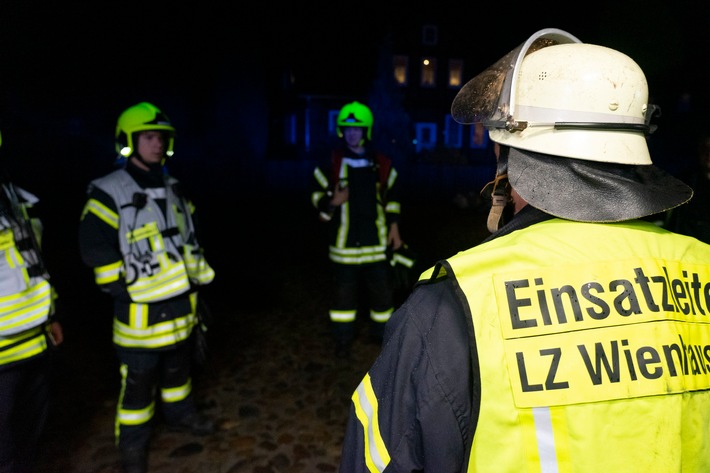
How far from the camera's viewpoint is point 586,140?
1247 millimetres

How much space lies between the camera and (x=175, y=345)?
3.12 meters

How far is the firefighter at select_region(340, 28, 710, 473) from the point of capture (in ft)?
3.44

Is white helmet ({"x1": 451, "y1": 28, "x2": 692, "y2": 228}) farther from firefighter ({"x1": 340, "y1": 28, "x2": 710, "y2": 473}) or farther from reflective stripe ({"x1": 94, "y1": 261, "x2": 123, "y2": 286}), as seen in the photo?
reflective stripe ({"x1": 94, "y1": 261, "x2": 123, "y2": 286})

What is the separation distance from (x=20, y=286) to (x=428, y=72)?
1142 inches

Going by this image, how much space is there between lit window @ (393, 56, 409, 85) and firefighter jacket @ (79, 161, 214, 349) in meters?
27.0

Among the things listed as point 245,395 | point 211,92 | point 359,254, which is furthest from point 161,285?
point 211,92

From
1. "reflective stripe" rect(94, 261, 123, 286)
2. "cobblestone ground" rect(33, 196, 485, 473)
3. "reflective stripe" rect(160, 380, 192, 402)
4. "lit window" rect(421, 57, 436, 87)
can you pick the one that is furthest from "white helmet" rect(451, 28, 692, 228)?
"lit window" rect(421, 57, 436, 87)

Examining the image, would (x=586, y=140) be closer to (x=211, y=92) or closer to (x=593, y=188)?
(x=593, y=188)

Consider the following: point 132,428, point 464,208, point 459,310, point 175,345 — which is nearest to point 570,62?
point 459,310

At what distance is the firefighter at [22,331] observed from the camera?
2.44 m

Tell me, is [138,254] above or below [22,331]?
above

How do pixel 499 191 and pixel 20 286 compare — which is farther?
pixel 20 286

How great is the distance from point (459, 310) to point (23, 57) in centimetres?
2156

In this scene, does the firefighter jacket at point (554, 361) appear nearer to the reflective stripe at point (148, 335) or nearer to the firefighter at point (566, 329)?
the firefighter at point (566, 329)
